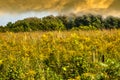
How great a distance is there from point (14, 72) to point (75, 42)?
314 cm

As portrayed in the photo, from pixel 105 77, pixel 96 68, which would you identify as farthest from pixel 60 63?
pixel 105 77

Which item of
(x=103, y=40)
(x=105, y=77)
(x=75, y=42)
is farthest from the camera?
(x=103, y=40)

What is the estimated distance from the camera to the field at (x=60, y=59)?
12.1m

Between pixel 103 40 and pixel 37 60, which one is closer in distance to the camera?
pixel 37 60

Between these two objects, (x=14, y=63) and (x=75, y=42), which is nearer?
(x=14, y=63)

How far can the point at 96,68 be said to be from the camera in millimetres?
12531

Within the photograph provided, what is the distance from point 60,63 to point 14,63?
4.90ft

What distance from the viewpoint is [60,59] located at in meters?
13.7

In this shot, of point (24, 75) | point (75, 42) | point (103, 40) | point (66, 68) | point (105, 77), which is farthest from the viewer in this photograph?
point (103, 40)

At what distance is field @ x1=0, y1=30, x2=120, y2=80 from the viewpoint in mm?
12141

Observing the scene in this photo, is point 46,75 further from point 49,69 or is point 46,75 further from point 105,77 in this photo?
point 105,77

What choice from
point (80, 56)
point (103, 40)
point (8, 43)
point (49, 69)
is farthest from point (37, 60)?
point (103, 40)

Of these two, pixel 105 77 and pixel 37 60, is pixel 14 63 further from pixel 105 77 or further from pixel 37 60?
pixel 105 77

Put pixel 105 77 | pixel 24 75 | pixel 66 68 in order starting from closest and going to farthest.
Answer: pixel 105 77
pixel 24 75
pixel 66 68
